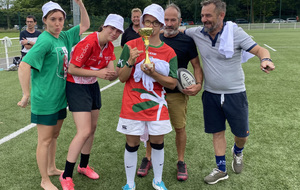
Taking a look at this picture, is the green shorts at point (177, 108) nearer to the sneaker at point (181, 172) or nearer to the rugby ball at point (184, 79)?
the rugby ball at point (184, 79)

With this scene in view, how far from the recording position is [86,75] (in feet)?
9.21

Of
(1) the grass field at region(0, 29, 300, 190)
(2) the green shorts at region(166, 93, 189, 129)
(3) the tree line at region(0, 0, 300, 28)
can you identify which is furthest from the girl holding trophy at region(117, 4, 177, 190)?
(3) the tree line at region(0, 0, 300, 28)

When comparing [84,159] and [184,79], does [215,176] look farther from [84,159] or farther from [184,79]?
[84,159]

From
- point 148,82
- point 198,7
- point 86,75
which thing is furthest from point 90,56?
point 198,7

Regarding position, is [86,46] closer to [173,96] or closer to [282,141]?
[173,96]

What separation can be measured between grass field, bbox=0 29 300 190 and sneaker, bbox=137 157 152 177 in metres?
0.07

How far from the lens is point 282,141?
14.7 ft

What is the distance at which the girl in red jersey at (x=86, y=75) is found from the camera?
2785 mm

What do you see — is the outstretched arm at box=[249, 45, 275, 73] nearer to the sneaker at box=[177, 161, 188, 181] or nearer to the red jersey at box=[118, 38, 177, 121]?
the red jersey at box=[118, 38, 177, 121]

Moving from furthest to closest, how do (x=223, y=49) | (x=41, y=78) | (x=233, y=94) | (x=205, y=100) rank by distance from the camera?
(x=205, y=100)
(x=233, y=94)
(x=223, y=49)
(x=41, y=78)

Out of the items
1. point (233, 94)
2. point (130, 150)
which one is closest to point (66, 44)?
point (130, 150)

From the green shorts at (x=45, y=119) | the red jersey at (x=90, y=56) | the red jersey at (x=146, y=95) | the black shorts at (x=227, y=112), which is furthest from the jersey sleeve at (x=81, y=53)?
the black shorts at (x=227, y=112)

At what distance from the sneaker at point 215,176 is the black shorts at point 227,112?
0.52 meters

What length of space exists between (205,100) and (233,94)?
37 centimetres
